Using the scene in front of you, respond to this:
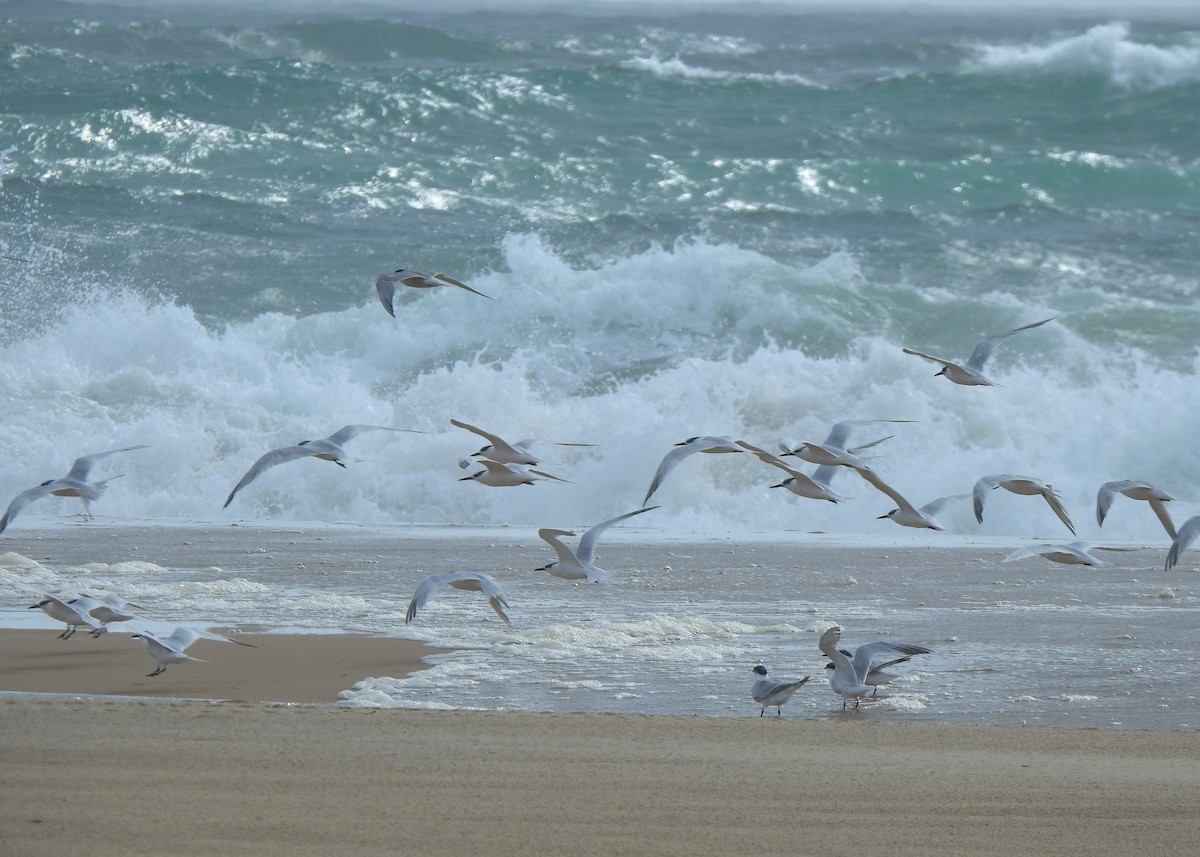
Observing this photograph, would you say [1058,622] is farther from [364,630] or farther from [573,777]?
[573,777]

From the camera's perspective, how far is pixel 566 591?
8320 millimetres

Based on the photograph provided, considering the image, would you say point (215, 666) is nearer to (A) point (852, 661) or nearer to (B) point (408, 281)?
(B) point (408, 281)

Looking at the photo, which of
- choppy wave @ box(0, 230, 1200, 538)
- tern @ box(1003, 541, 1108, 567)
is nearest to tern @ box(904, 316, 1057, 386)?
tern @ box(1003, 541, 1108, 567)

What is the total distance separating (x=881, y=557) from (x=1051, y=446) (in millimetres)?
4157

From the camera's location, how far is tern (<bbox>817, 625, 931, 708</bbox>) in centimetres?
551

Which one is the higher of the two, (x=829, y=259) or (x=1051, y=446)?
(x=829, y=259)

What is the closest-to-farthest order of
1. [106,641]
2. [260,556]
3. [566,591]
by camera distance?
[106,641]
[566,591]
[260,556]

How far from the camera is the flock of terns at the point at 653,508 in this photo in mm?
5617

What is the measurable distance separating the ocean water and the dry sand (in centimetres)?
630

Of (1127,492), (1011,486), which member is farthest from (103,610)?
(1127,492)

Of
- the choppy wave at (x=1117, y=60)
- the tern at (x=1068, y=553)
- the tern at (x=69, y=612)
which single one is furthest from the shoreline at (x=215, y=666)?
the choppy wave at (x=1117, y=60)

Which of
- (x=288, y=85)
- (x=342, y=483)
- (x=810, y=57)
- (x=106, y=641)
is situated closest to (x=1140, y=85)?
(x=810, y=57)

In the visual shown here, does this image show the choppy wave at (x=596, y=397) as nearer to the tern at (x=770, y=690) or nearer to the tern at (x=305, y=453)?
the tern at (x=305, y=453)

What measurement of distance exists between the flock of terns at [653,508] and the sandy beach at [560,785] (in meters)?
0.44
